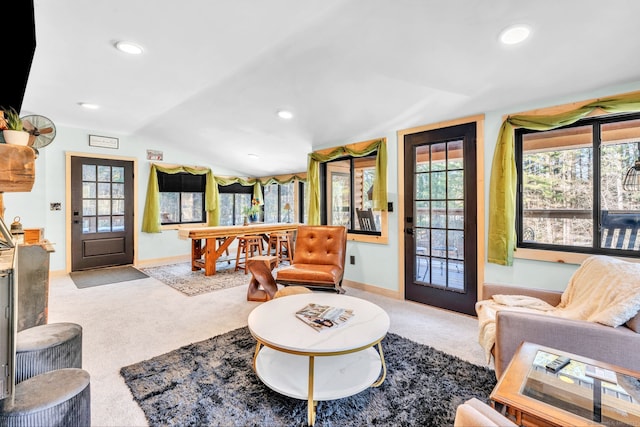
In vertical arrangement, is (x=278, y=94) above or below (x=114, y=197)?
above

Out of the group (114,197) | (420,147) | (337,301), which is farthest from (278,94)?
(114,197)

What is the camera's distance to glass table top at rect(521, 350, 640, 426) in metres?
1.06

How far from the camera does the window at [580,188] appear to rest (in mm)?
2410

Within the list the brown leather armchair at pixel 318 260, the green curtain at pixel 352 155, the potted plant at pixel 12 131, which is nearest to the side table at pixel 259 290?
the brown leather armchair at pixel 318 260

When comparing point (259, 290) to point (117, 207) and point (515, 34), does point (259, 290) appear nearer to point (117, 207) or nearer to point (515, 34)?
point (515, 34)

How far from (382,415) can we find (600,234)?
229cm

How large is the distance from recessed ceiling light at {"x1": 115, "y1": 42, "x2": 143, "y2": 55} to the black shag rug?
8.12 ft

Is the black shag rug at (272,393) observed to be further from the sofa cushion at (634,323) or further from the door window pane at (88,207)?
the door window pane at (88,207)

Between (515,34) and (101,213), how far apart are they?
6275 mm

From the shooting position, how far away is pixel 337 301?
2.36 meters

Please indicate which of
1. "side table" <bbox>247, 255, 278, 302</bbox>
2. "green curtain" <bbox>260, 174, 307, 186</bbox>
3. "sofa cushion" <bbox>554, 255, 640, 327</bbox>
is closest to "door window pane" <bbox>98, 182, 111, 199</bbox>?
"green curtain" <bbox>260, 174, 307, 186</bbox>

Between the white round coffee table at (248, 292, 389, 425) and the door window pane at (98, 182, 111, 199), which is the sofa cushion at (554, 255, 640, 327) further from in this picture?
the door window pane at (98, 182, 111, 199)

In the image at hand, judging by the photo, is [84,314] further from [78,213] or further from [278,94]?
[278,94]

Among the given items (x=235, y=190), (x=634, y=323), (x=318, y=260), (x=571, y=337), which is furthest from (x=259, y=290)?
(x=235, y=190)
